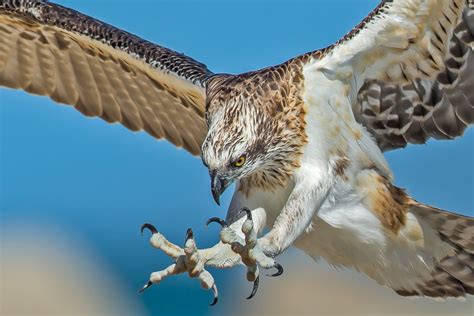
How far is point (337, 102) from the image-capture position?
896cm

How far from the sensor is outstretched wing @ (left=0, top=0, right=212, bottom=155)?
10.1 m

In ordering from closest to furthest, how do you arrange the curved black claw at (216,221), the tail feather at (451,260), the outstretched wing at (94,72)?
the curved black claw at (216,221) < the tail feather at (451,260) < the outstretched wing at (94,72)

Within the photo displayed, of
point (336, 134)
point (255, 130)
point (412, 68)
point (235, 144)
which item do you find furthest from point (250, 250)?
point (412, 68)

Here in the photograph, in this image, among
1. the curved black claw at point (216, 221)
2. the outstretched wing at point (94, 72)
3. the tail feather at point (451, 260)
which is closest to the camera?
the curved black claw at point (216, 221)

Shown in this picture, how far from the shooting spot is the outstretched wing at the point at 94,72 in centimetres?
1010

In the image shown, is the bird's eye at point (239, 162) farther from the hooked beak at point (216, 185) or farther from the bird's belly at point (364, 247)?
the bird's belly at point (364, 247)

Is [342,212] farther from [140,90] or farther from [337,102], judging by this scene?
[140,90]

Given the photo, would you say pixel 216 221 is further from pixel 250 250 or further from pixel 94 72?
pixel 94 72

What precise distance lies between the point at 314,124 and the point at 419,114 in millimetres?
1028

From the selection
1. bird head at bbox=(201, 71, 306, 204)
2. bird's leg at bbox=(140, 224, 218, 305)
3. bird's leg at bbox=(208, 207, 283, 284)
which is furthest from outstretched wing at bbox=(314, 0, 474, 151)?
bird's leg at bbox=(140, 224, 218, 305)

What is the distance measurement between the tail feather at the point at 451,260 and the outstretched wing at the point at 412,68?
0.58 m

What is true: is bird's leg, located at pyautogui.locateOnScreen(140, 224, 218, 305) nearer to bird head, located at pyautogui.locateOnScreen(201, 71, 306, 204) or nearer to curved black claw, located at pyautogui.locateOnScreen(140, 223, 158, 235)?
curved black claw, located at pyautogui.locateOnScreen(140, 223, 158, 235)

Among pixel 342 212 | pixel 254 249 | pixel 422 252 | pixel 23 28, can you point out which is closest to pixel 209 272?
pixel 254 249

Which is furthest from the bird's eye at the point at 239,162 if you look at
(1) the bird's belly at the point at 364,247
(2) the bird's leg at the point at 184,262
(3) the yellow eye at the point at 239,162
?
(1) the bird's belly at the point at 364,247
